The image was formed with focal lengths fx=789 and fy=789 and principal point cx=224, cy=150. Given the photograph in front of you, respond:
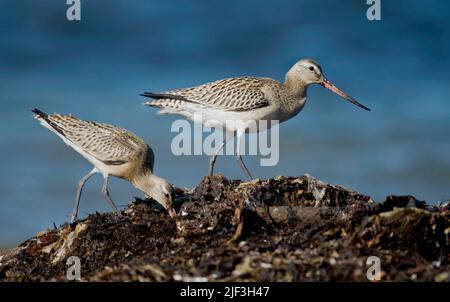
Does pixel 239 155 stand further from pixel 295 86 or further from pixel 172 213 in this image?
pixel 172 213

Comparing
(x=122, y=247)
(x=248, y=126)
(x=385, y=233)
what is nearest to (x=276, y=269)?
(x=385, y=233)

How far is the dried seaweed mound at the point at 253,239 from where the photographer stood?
920 cm

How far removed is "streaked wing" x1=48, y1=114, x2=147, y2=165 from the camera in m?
16.1

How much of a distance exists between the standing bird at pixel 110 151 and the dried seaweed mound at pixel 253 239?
1310 mm

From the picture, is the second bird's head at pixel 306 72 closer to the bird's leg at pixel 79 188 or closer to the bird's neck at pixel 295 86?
the bird's neck at pixel 295 86

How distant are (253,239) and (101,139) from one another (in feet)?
21.1

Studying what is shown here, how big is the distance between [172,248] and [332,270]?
10.7ft

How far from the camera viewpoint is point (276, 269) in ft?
30.0

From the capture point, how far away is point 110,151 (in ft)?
53.3

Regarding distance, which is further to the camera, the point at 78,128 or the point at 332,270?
the point at 78,128

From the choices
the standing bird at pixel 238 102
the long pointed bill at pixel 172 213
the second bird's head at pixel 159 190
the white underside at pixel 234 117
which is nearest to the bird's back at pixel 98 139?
the second bird's head at pixel 159 190
